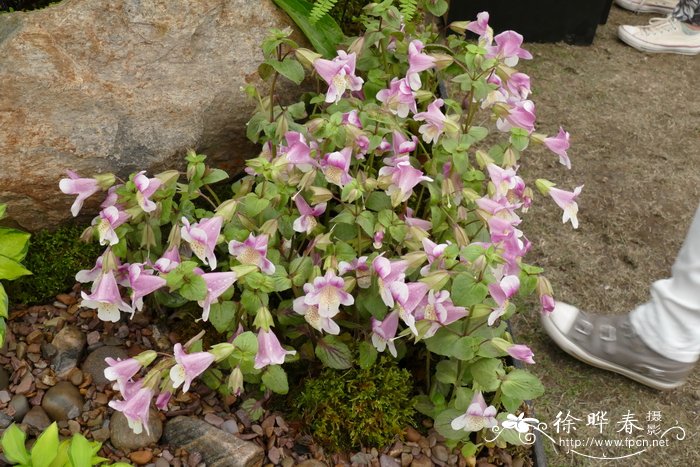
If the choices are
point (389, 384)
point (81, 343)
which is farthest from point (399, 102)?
point (81, 343)

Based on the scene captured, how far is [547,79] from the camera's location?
13.0 feet

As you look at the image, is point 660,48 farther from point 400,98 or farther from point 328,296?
point 328,296

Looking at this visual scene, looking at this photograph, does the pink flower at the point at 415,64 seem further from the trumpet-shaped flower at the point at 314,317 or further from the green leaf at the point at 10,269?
the green leaf at the point at 10,269

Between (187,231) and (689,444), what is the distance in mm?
1723

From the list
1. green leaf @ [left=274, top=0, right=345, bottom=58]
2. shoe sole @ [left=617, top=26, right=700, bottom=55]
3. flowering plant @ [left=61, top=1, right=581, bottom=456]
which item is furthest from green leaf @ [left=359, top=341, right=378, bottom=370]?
shoe sole @ [left=617, top=26, right=700, bottom=55]

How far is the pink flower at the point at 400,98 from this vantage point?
2121 millimetres

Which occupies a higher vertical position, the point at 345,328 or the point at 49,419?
the point at 345,328

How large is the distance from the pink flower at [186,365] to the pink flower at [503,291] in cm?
67

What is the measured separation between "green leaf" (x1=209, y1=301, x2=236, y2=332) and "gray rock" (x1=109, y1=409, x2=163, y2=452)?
0.38m

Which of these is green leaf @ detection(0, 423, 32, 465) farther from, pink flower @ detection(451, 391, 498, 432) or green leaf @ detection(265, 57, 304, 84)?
green leaf @ detection(265, 57, 304, 84)

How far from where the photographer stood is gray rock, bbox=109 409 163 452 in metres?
2.01

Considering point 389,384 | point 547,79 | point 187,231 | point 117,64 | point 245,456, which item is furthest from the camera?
point 547,79

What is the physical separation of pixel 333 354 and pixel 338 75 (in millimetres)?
758

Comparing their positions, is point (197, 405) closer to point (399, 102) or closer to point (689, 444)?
point (399, 102)
